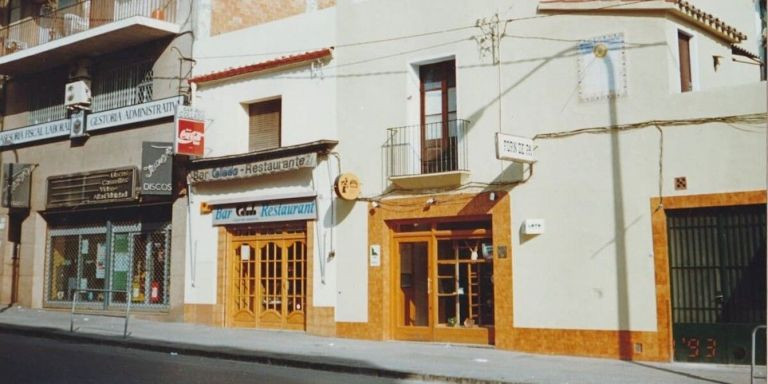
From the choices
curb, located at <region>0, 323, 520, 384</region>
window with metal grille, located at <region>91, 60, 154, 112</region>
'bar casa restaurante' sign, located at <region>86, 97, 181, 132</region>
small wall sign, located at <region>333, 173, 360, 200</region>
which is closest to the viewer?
curb, located at <region>0, 323, 520, 384</region>

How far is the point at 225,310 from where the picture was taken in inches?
731

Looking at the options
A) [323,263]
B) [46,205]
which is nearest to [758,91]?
[323,263]

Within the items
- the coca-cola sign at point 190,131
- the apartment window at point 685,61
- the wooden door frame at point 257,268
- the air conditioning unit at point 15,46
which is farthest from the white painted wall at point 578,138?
the air conditioning unit at point 15,46

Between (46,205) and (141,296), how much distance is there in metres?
4.73

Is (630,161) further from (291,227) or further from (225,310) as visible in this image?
(225,310)

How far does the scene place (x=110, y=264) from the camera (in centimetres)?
2131

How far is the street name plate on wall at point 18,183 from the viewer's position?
911 inches

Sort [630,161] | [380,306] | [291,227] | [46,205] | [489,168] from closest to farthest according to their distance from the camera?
1. [630,161]
2. [489,168]
3. [380,306]
4. [291,227]
5. [46,205]

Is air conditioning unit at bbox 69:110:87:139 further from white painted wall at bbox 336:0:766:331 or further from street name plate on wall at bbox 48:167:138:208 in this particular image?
white painted wall at bbox 336:0:766:331

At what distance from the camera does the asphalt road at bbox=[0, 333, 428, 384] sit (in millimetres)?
10711

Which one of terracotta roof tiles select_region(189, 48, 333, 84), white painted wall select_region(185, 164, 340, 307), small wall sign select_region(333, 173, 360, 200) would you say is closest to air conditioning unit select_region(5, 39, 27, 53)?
terracotta roof tiles select_region(189, 48, 333, 84)

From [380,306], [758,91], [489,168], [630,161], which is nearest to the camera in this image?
[758,91]

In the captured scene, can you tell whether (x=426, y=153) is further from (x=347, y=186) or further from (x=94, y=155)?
(x=94, y=155)

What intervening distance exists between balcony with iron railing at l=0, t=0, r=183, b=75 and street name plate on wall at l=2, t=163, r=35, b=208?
10.2ft
